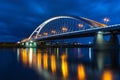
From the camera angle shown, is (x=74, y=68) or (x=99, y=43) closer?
(x=74, y=68)

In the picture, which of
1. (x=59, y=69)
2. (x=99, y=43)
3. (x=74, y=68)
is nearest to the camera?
(x=59, y=69)

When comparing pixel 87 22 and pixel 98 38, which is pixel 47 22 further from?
pixel 98 38

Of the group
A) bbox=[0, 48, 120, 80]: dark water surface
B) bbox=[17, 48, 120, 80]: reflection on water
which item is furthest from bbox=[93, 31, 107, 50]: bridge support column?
bbox=[0, 48, 120, 80]: dark water surface

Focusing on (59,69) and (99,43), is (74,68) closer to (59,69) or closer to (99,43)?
(59,69)

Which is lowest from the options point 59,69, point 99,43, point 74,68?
point 74,68

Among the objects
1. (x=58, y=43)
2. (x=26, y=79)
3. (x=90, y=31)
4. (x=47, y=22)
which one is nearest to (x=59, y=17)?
(x=47, y=22)

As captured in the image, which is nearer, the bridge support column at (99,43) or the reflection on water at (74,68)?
the reflection on water at (74,68)

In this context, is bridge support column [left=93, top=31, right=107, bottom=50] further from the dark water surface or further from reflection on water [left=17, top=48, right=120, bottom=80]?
the dark water surface

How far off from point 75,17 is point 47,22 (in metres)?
29.8

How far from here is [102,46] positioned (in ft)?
227

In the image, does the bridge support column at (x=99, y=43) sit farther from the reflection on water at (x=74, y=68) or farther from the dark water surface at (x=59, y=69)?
the dark water surface at (x=59, y=69)

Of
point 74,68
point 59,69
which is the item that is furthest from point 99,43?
point 59,69

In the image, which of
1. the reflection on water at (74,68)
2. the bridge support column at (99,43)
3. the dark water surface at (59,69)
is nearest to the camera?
the dark water surface at (59,69)

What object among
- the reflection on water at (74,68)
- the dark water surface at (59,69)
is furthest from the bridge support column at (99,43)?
the dark water surface at (59,69)
